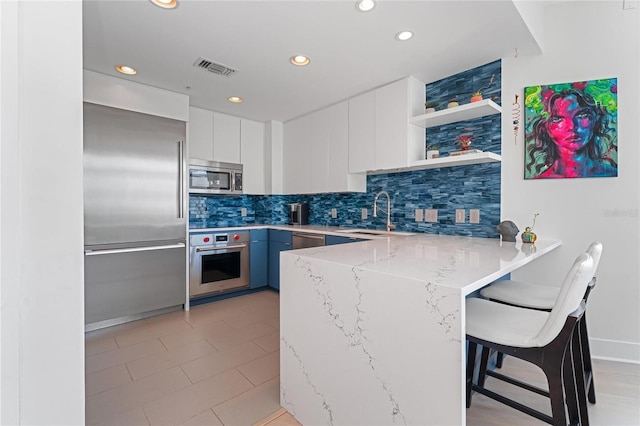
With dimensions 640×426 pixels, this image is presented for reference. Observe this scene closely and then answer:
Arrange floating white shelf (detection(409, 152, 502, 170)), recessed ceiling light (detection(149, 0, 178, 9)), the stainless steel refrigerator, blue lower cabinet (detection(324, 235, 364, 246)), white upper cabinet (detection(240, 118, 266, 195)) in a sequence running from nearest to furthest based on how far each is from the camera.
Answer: recessed ceiling light (detection(149, 0, 178, 9)), floating white shelf (detection(409, 152, 502, 170)), the stainless steel refrigerator, blue lower cabinet (detection(324, 235, 364, 246)), white upper cabinet (detection(240, 118, 266, 195))

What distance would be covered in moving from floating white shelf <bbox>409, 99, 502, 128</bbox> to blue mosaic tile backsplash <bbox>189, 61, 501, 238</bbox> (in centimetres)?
8

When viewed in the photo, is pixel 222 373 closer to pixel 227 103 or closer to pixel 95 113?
pixel 95 113

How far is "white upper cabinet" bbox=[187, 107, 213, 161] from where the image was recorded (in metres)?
3.67

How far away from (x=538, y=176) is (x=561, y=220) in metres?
0.38

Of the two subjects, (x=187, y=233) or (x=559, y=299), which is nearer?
(x=559, y=299)

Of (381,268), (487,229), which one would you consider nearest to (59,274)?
(381,268)

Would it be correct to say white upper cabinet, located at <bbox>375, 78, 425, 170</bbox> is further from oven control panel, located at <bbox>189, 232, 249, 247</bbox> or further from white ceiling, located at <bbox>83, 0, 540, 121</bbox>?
oven control panel, located at <bbox>189, 232, 249, 247</bbox>

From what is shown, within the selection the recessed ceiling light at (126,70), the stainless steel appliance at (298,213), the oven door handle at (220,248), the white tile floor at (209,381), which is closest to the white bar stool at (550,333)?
the white tile floor at (209,381)

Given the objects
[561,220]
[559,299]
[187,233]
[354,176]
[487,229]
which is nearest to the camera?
[559,299]

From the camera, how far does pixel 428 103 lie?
278 centimetres

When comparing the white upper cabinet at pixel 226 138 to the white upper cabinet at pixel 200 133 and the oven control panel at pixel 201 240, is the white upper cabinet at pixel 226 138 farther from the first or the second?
the oven control panel at pixel 201 240

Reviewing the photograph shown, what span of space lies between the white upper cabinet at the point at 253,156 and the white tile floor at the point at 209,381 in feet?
6.58

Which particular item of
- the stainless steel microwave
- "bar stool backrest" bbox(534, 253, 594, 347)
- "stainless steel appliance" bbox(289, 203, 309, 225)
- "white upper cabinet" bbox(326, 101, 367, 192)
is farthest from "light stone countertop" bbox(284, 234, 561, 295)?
the stainless steel microwave

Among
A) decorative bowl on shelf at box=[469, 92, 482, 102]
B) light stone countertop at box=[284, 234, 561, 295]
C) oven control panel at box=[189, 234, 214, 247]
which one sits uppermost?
decorative bowl on shelf at box=[469, 92, 482, 102]
